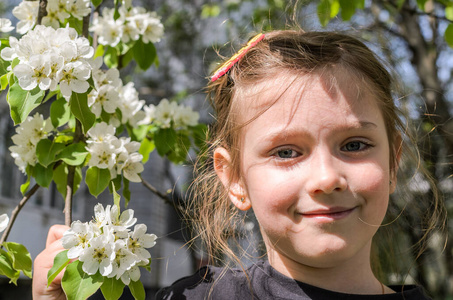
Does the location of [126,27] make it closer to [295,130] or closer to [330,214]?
[295,130]

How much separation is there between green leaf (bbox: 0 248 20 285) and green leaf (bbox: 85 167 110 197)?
0.30 metres

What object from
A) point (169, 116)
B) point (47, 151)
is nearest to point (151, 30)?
point (169, 116)

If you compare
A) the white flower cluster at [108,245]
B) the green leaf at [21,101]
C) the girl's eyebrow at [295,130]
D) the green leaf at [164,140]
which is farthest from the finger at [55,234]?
the green leaf at [164,140]

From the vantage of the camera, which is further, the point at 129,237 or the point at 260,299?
the point at 260,299

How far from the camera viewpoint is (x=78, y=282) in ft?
4.18

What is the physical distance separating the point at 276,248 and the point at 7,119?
19.8ft

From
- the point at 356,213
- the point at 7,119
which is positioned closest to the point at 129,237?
the point at 356,213

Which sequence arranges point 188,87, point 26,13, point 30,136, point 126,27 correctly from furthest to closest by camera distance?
point 188,87 → point 126,27 → point 26,13 → point 30,136

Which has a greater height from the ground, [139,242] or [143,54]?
[143,54]

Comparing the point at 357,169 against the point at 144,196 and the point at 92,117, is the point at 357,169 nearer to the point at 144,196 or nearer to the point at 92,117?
the point at 92,117

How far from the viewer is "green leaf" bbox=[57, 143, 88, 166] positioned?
159cm

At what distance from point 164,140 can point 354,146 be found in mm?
1016

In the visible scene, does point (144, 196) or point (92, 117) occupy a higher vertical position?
point (92, 117)

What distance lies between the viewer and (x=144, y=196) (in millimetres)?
8461
